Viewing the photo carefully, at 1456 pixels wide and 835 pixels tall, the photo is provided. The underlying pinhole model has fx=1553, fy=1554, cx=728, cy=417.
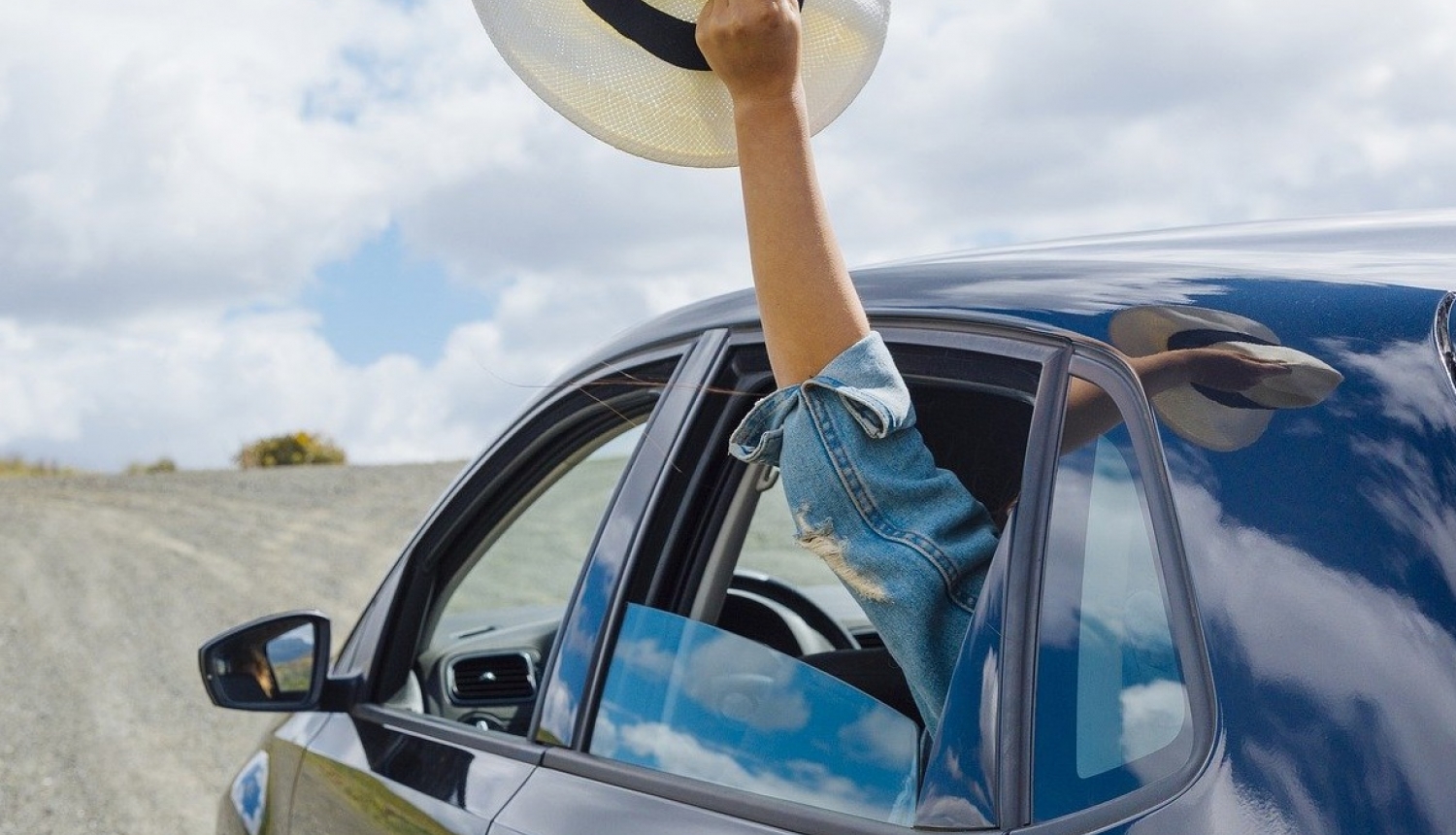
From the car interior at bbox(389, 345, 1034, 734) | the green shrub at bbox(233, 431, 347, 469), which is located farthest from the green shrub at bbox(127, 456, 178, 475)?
the car interior at bbox(389, 345, 1034, 734)

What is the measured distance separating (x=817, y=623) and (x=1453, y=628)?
231cm

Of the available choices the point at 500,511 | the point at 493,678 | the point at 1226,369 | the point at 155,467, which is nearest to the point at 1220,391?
the point at 1226,369

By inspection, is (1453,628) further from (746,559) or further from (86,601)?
(86,601)

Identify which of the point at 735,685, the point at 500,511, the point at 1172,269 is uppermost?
the point at 1172,269

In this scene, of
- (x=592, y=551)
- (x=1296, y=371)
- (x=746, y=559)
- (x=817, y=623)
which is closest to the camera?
(x=1296, y=371)

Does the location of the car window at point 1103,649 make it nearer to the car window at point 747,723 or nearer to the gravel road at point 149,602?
the car window at point 747,723

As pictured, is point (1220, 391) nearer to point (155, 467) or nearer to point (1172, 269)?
point (1172, 269)

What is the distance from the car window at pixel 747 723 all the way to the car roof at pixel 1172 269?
45 centimetres

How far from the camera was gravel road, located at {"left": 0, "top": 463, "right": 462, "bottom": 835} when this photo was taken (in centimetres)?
895

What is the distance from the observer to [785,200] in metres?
1.60

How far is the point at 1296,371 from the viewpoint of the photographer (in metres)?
1.32

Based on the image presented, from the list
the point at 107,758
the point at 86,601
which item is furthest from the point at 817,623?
the point at 86,601

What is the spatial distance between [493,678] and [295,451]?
Result: 25.2 m

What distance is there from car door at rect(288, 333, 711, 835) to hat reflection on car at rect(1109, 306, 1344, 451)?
2.85 ft
